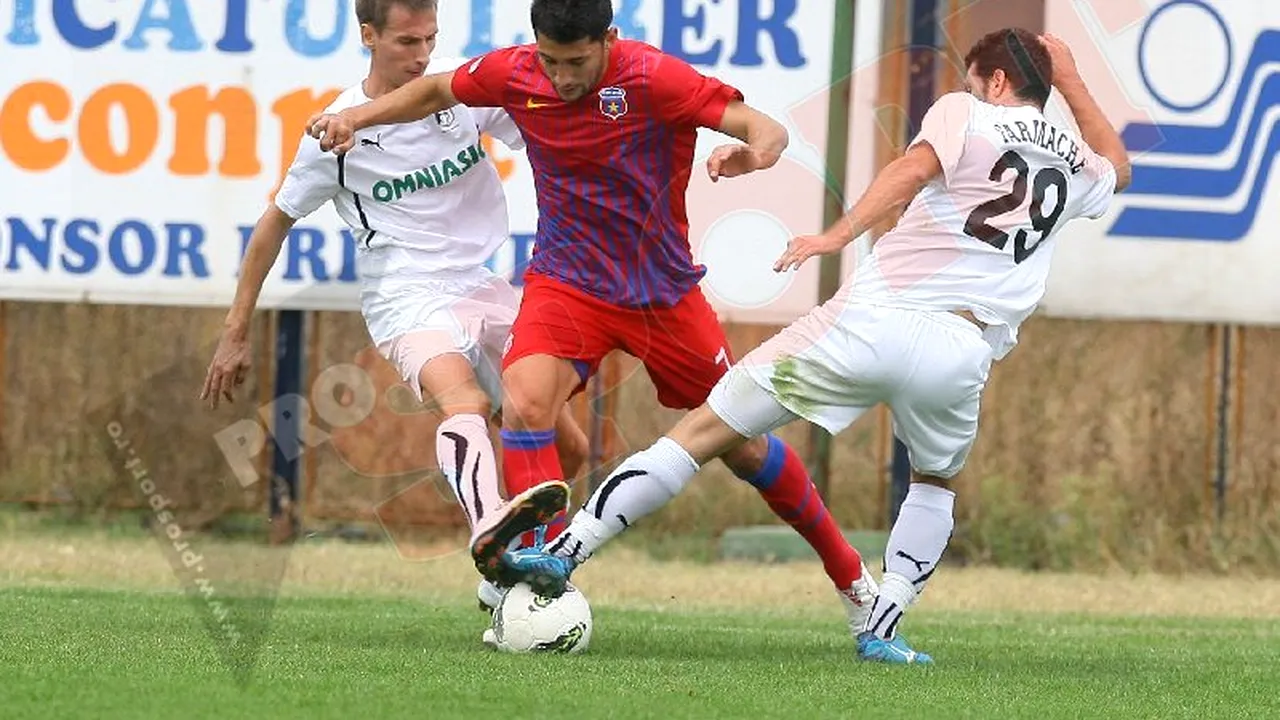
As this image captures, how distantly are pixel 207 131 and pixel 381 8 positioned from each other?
513 cm

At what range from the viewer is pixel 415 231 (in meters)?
8.38

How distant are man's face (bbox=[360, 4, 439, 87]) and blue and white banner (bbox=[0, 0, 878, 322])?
474 cm

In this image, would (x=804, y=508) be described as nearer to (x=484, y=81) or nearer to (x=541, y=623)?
(x=541, y=623)

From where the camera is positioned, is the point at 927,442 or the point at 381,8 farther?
the point at 381,8

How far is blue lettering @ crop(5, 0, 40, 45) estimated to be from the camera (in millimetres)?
13094

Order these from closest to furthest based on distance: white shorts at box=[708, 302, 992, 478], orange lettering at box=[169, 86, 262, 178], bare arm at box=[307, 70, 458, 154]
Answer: white shorts at box=[708, 302, 992, 478] → bare arm at box=[307, 70, 458, 154] → orange lettering at box=[169, 86, 262, 178]

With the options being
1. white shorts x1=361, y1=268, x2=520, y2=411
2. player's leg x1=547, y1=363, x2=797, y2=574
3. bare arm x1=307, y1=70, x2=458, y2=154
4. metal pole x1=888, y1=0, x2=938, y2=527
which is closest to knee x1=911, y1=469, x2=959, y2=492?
player's leg x1=547, y1=363, x2=797, y2=574

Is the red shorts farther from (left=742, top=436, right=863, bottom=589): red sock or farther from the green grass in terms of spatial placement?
the green grass

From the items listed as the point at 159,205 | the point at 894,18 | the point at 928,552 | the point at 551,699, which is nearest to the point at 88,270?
the point at 159,205

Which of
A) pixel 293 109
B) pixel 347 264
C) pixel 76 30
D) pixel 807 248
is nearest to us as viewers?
pixel 807 248

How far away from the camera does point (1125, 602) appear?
11.8 meters

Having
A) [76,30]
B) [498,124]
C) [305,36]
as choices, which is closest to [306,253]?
[305,36]

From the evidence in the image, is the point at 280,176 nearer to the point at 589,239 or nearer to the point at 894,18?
the point at 894,18

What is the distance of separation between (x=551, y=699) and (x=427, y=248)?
8.72 feet
